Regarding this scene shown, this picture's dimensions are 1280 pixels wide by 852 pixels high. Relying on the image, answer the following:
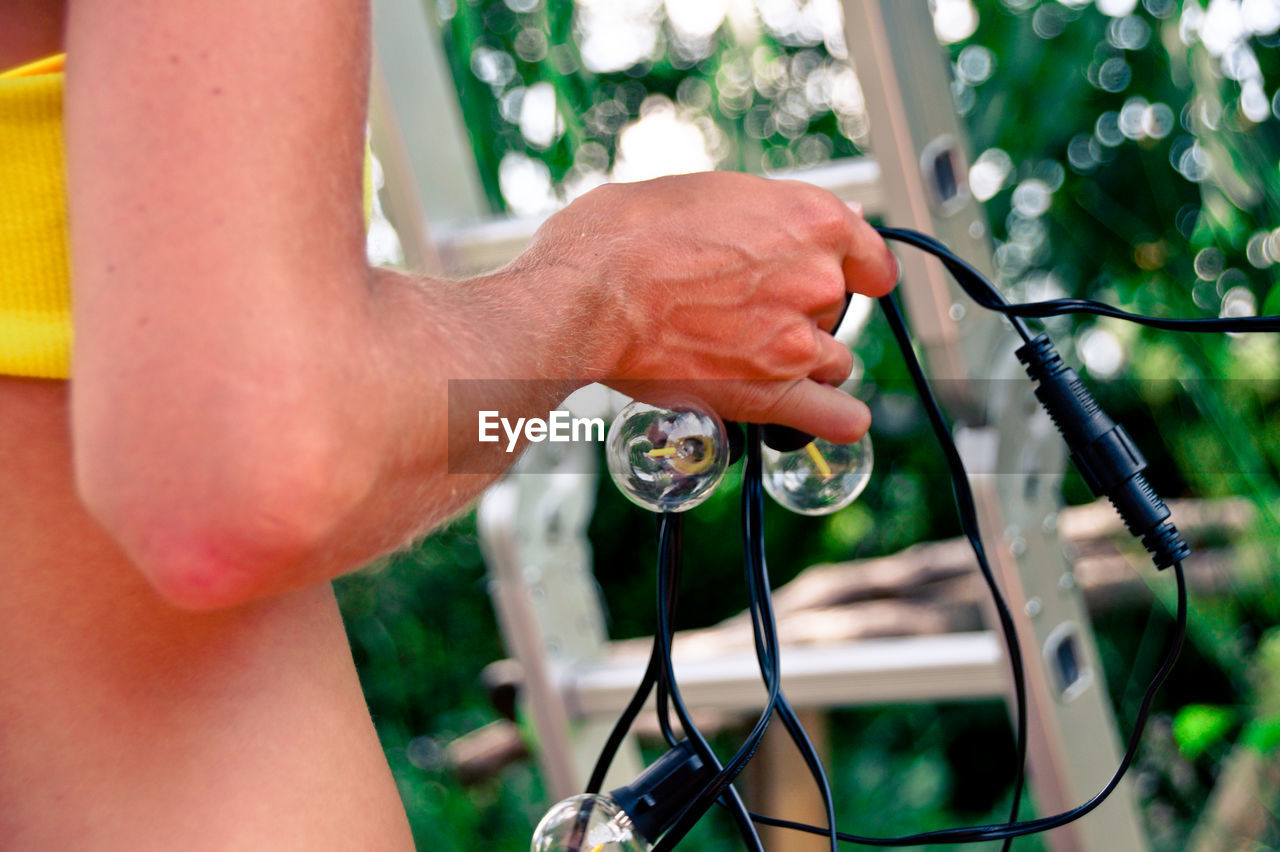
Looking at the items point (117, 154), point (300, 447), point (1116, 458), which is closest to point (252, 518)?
point (300, 447)

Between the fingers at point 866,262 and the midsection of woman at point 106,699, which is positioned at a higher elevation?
the fingers at point 866,262

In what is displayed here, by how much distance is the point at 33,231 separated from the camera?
466mm

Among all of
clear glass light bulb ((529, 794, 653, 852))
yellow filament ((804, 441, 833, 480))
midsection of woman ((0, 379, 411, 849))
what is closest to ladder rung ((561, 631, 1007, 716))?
yellow filament ((804, 441, 833, 480))

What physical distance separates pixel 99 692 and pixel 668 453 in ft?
1.04

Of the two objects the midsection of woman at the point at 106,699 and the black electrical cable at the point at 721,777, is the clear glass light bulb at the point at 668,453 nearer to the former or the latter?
the black electrical cable at the point at 721,777

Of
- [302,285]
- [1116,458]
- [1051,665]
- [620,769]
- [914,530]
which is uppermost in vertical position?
[302,285]

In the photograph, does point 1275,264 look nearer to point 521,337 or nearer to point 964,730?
point 964,730

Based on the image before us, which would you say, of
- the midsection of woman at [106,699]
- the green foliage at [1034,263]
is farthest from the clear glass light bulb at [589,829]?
the green foliage at [1034,263]

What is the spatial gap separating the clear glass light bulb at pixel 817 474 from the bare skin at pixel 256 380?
0.05 metres

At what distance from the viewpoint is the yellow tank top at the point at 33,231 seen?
0.46 m

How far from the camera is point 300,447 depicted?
37 centimetres

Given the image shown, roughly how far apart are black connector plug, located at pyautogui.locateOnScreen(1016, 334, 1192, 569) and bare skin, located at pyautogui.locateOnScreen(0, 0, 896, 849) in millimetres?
123

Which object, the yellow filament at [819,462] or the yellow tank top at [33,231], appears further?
the yellow filament at [819,462]

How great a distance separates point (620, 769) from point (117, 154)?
1010mm
